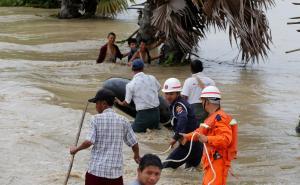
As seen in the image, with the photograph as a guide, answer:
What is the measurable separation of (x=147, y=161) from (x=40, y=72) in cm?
1170

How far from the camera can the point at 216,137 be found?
6.32 metres

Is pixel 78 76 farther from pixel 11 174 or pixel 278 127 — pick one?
pixel 11 174

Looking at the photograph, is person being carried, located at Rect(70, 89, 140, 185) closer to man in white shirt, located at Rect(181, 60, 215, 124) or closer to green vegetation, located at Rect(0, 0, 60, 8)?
man in white shirt, located at Rect(181, 60, 215, 124)

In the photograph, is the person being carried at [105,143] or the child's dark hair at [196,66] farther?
the child's dark hair at [196,66]

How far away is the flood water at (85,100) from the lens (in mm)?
8836

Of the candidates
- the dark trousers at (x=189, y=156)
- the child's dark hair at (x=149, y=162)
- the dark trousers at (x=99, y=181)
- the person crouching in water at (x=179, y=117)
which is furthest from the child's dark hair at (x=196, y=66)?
the child's dark hair at (x=149, y=162)

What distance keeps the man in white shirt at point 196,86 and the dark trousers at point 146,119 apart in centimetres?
113

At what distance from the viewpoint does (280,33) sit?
27.0 meters

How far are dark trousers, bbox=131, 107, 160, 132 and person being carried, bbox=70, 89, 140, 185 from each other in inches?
170

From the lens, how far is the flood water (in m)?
8.84

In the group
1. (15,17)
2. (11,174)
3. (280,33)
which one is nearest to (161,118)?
(11,174)

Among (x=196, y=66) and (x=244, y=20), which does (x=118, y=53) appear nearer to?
(x=244, y=20)

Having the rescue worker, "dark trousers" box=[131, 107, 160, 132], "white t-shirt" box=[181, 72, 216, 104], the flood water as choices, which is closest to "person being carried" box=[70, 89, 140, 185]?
the rescue worker

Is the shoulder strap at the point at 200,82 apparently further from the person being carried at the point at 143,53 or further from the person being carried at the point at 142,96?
the person being carried at the point at 143,53
